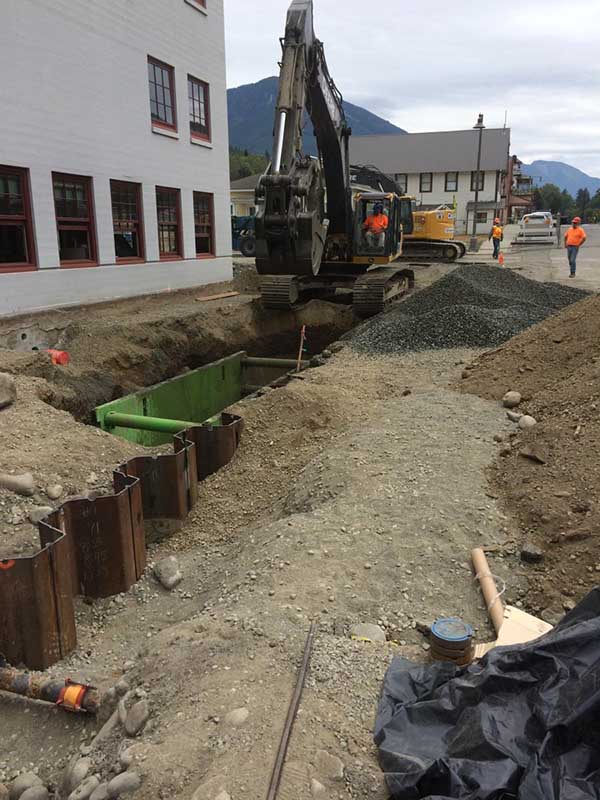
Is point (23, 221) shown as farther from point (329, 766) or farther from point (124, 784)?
point (329, 766)

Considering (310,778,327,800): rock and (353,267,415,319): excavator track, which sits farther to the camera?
(353,267,415,319): excavator track

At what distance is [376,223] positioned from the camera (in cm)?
1424

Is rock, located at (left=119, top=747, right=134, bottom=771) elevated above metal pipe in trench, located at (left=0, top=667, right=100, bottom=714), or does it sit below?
above

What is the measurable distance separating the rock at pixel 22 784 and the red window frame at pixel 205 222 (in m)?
16.7

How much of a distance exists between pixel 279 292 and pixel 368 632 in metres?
10.9

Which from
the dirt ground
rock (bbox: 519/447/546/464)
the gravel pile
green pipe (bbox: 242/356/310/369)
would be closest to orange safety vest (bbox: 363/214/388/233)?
the gravel pile

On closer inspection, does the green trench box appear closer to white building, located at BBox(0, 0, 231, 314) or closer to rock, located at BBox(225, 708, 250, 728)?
white building, located at BBox(0, 0, 231, 314)

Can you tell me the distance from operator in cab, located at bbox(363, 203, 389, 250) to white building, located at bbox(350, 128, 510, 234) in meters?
46.7

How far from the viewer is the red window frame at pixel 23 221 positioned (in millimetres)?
12094

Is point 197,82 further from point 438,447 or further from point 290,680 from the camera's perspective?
point 290,680

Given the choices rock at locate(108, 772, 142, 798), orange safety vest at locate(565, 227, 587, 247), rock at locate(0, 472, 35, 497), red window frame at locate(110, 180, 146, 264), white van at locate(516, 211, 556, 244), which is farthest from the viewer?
white van at locate(516, 211, 556, 244)

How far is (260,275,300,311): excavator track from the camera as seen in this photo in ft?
45.6

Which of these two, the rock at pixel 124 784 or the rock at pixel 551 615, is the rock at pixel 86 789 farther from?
the rock at pixel 551 615

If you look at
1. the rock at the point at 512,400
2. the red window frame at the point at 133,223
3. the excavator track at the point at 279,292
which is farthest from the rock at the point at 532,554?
the red window frame at the point at 133,223
